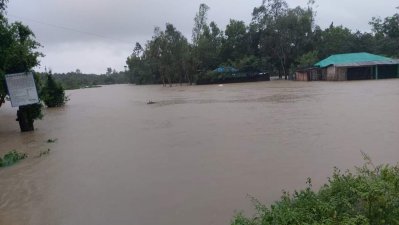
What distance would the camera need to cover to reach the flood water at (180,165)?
5.95m

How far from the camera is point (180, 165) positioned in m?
8.46

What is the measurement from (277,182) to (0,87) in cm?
1085

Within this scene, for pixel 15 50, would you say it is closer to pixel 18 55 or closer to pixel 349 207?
pixel 18 55

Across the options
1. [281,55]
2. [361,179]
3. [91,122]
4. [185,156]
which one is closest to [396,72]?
[281,55]

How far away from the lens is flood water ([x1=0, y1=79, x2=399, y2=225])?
19.5 feet

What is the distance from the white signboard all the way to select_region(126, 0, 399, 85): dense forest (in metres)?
41.3

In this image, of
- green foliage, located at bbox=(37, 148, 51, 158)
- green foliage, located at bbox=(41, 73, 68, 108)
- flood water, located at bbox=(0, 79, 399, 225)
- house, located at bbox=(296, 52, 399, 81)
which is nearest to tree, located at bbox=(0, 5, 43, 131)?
flood water, located at bbox=(0, 79, 399, 225)

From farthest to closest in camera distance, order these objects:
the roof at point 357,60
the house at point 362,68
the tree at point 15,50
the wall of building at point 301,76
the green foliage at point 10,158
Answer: the wall of building at point 301,76, the house at point 362,68, the roof at point 357,60, the tree at point 15,50, the green foliage at point 10,158

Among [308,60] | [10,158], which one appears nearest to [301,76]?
[308,60]

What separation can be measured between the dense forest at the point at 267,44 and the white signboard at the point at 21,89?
4131 centimetres

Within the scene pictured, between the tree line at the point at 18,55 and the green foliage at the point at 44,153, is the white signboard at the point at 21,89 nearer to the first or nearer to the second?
the tree line at the point at 18,55

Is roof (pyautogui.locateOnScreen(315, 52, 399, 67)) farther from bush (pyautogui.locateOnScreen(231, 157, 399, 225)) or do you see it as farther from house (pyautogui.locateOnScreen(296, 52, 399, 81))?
bush (pyautogui.locateOnScreen(231, 157, 399, 225))

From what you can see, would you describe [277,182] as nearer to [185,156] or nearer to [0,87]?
[185,156]

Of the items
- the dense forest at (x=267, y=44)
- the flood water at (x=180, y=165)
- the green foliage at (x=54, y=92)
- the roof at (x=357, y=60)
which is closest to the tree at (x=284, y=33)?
the dense forest at (x=267, y=44)
